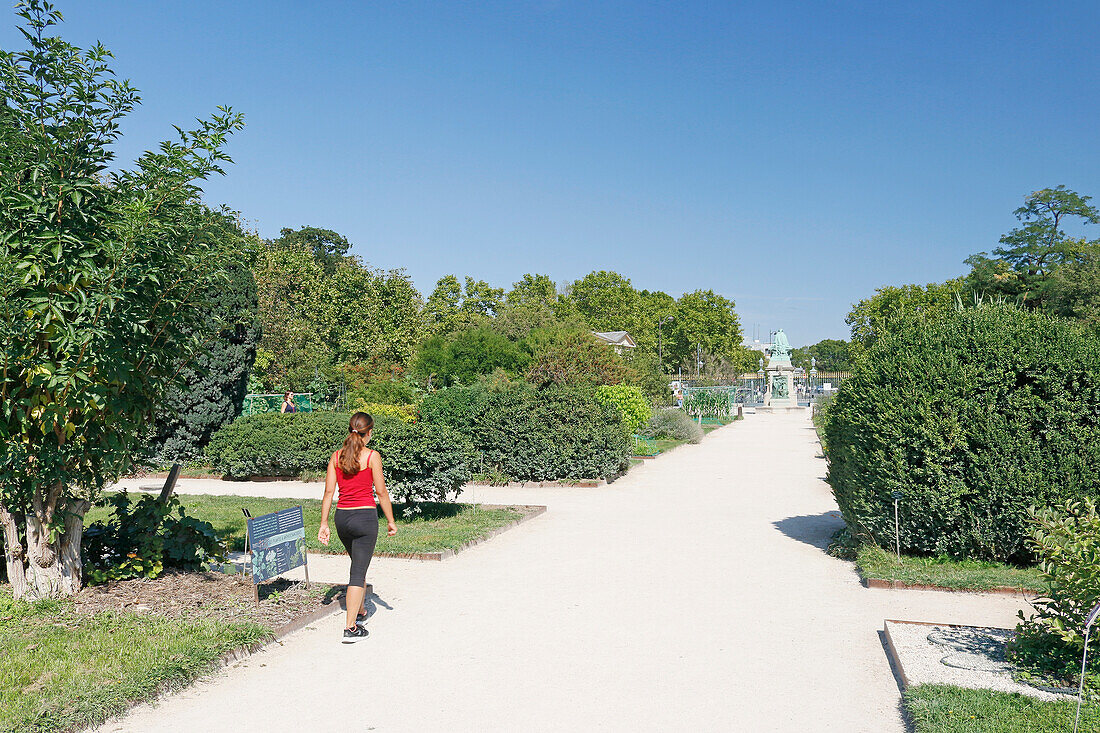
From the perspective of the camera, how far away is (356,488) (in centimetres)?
596

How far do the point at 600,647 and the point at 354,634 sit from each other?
1.86 metres

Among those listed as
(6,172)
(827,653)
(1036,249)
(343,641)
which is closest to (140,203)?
(6,172)

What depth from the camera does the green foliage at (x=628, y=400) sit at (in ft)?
65.4

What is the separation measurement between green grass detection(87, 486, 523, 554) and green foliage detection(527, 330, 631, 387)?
24.5 feet

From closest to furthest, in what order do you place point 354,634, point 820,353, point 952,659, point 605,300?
point 952,659, point 354,634, point 605,300, point 820,353

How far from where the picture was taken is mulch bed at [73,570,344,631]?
597 cm

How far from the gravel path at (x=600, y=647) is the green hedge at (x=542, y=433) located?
521 centimetres

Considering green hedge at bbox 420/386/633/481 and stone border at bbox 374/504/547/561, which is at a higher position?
green hedge at bbox 420/386/633/481

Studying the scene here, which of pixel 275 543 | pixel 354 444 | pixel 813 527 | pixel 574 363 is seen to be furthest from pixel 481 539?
pixel 574 363

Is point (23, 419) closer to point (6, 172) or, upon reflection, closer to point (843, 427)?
point (6, 172)

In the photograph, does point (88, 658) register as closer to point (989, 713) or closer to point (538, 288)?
point (989, 713)

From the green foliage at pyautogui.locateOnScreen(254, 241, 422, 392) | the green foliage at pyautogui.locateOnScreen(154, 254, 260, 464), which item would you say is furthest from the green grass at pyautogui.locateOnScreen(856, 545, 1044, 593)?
the green foliage at pyautogui.locateOnScreen(254, 241, 422, 392)

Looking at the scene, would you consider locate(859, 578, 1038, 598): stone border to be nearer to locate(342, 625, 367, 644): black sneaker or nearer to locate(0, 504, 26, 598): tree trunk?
locate(342, 625, 367, 644): black sneaker

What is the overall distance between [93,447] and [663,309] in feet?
269
